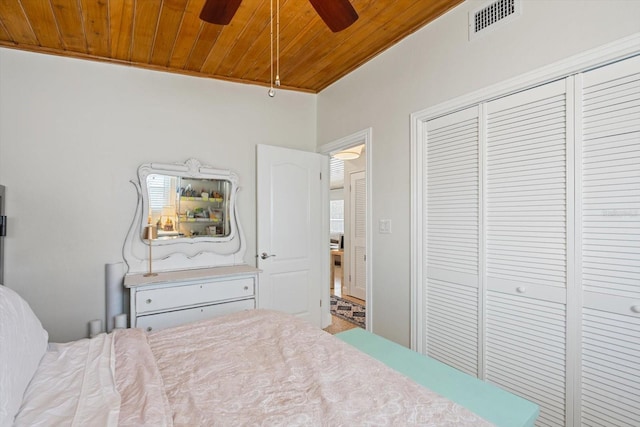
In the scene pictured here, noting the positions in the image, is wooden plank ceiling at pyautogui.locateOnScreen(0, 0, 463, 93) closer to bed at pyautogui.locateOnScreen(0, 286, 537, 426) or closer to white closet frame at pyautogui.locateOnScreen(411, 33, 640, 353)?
white closet frame at pyautogui.locateOnScreen(411, 33, 640, 353)

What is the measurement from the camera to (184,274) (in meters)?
2.74

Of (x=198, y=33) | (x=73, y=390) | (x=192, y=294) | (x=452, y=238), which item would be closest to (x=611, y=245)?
(x=452, y=238)

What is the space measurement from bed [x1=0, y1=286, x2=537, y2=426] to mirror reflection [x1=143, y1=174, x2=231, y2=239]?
5.18 ft

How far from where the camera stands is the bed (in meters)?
0.93

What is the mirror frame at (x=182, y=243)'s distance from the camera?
9.29ft

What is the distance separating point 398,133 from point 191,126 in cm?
189

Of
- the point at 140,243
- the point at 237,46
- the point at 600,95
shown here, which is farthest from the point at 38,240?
the point at 600,95

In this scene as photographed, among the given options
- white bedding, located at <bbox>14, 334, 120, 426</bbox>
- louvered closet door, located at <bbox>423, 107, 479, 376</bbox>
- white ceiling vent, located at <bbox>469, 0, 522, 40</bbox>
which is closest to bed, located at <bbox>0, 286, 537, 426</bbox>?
white bedding, located at <bbox>14, 334, 120, 426</bbox>

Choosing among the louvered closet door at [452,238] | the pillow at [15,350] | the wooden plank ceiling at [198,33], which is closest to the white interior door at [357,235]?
the wooden plank ceiling at [198,33]

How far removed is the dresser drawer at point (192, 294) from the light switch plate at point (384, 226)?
120 cm

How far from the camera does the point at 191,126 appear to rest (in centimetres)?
309

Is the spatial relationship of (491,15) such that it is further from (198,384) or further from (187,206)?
(187,206)

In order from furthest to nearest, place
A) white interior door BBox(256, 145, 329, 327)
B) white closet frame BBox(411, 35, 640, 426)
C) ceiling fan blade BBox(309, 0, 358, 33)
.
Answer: white interior door BBox(256, 145, 329, 327)
white closet frame BBox(411, 35, 640, 426)
ceiling fan blade BBox(309, 0, 358, 33)

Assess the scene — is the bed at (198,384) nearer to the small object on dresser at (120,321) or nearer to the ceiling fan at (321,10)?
the small object on dresser at (120,321)
